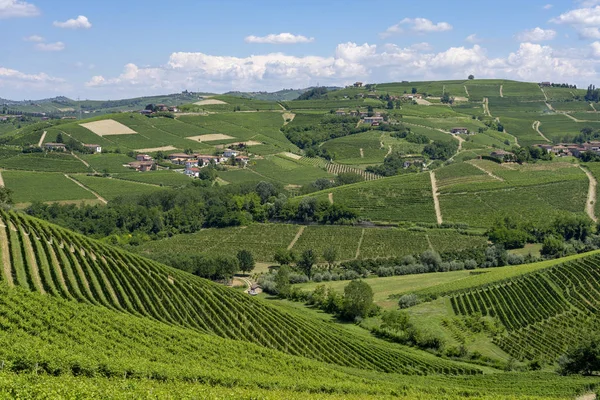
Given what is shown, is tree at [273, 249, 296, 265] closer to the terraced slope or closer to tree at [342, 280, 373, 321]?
tree at [342, 280, 373, 321]

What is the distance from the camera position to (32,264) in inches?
1788

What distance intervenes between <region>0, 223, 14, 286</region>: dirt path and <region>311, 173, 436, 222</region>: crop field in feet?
225

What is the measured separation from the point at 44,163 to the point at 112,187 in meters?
26.0

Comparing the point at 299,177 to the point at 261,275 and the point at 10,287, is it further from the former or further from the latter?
the point at 10,287

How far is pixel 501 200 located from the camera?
105750mm

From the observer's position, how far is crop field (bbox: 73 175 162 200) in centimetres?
12318

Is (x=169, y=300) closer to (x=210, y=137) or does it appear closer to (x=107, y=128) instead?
(x=210, y=137)

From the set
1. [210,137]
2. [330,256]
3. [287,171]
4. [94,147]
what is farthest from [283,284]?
[210,137]

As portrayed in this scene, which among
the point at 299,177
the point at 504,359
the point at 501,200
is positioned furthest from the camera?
the point at 299,177

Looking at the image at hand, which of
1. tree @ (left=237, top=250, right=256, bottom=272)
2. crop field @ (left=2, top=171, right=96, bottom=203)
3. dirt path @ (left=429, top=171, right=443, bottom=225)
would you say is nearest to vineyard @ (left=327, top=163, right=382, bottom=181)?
dirt path @ (left=429, top=171, right=443, bottom=225)

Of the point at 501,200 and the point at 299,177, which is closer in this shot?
the point at 501,200

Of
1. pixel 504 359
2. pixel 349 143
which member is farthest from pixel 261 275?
pixel 349 143

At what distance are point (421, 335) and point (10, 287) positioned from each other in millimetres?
36805

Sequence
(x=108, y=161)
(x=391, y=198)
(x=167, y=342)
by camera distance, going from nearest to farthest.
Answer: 1. (x=167, y=342)
2. (x=391, y=198)
3. (x=108, y=161)
